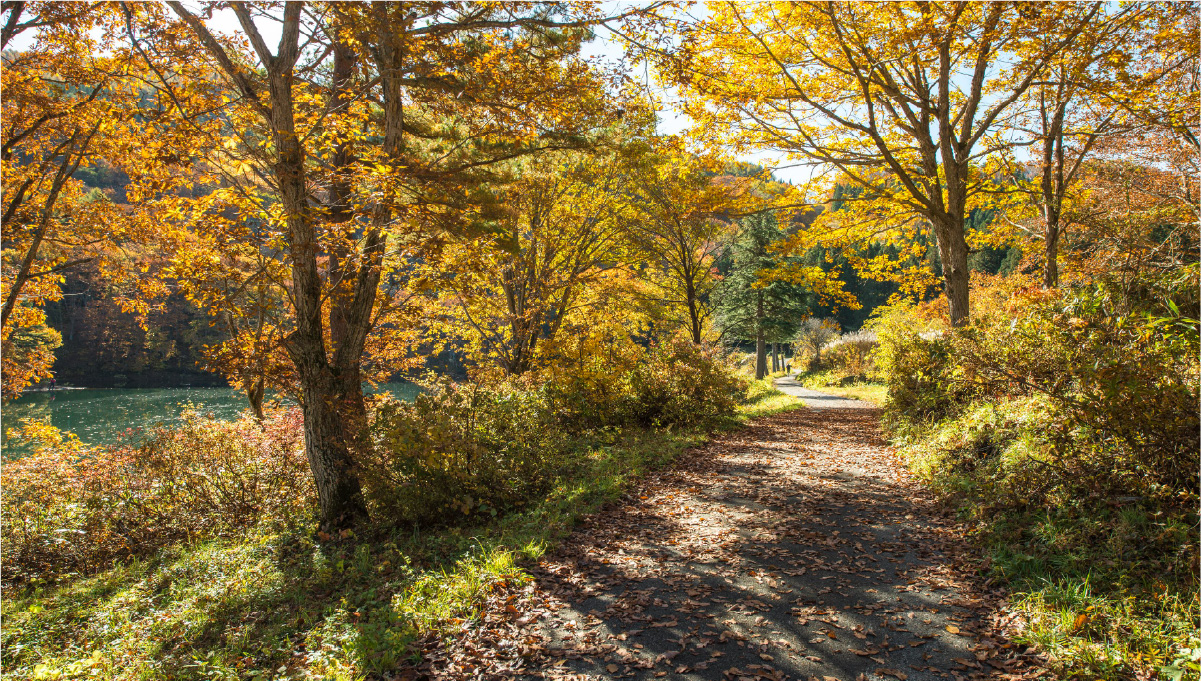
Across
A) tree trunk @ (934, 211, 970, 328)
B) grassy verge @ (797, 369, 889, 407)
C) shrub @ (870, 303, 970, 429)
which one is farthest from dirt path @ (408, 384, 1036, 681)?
grassy verge @ (797, 369, 889, 407)

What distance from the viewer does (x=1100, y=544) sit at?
3539 mm

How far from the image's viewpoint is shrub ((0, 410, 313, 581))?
6301 millimetres

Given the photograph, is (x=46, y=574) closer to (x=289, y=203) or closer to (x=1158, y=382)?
(x=289, y=203)

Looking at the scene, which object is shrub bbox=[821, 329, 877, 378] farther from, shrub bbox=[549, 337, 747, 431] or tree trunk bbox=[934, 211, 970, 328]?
tree trunk bbox=[934, 211, 970, 328]

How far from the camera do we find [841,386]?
2684cm

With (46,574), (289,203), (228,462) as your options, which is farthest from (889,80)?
(46,574)

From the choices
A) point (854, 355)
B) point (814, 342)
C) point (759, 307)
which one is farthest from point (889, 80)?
point (814, 342)

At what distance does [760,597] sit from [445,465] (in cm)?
382

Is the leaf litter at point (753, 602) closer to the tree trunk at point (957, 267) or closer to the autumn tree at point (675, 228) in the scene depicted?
the tree trunk at point (957, 267)

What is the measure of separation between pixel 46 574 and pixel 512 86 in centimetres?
789

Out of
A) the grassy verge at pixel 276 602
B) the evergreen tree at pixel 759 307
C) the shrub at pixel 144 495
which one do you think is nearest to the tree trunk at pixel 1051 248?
the grassy verge at pixel 276 602

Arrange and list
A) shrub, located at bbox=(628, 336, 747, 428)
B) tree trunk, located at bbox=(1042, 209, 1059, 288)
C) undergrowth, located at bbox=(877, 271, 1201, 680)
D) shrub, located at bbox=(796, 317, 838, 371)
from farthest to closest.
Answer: shrub, located at bbox=(796, 317, 838, 371), shrub, located at bbox=(628, 336, 747, 428), tree trunk, located at bbox=(1042, 209, 1059, 288), undergrowth, located at bbox=(877, 271, 1201, 680)

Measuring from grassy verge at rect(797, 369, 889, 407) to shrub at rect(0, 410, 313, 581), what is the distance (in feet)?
52.1

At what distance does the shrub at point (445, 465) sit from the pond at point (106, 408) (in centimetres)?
1263
